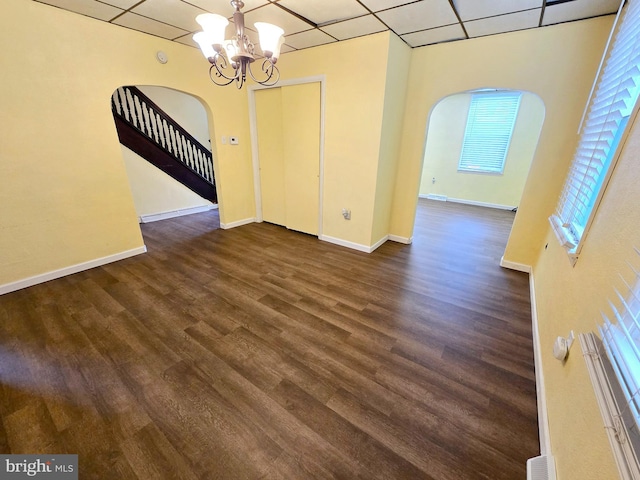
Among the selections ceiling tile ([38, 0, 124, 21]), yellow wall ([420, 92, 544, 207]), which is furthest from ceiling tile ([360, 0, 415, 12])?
yellow wall ([420, 92, 544, 207])

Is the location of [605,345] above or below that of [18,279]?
above

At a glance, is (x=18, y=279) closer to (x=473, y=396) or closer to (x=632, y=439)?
(x=473, y=396)

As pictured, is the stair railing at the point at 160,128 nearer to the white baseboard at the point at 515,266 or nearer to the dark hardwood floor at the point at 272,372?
the dark hardwood floor at the point at 272,372

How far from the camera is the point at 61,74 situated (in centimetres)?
243

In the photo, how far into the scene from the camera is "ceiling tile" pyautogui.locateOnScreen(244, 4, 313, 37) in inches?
89.7

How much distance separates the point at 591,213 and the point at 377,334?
4.99 feet

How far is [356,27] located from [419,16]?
2.04 feet

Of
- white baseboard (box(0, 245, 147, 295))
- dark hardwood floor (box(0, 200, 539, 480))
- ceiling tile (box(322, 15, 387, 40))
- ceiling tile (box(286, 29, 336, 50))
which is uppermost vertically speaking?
ceiling tile (box(286, 29, 336, 50))

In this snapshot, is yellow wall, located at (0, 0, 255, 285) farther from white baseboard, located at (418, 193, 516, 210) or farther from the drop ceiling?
white baseboard, located at (418, 193, 516, 210)

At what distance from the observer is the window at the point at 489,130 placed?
5.53 m

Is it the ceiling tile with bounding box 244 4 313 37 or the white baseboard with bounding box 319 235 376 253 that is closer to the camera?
the ceiling tile with bounding box 244 4 313 37

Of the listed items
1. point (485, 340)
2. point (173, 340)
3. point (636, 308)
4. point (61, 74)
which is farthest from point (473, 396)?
point (61, 74)

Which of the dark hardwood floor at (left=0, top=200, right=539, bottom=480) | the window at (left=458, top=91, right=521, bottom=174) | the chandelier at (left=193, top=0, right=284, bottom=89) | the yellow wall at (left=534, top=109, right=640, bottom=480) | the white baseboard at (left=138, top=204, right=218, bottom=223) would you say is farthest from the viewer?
the window at (left=458, top=91, right=521, bottom=174)

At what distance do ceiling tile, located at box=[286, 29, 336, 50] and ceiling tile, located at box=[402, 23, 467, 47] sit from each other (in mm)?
882
